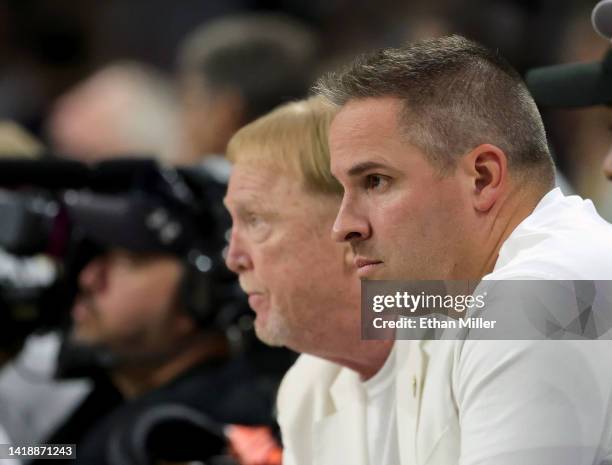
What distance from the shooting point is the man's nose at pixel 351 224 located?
0.97 metres

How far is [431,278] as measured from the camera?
0.96 metres

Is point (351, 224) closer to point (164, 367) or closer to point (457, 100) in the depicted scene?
point (457, 100)

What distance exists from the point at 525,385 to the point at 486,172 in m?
0.19

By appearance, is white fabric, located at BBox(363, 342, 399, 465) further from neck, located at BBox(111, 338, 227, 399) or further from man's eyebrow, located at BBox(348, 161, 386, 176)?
neck, located at BBox(111, 338, 227, 399)

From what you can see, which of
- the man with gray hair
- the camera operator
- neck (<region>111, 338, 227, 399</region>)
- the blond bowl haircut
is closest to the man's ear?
the man with gray hair

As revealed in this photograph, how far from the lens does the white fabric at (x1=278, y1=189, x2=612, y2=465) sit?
83 centimetres

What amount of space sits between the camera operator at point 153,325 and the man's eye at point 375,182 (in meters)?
0.74

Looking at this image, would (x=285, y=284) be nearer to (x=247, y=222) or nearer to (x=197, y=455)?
(x=247, y=222)

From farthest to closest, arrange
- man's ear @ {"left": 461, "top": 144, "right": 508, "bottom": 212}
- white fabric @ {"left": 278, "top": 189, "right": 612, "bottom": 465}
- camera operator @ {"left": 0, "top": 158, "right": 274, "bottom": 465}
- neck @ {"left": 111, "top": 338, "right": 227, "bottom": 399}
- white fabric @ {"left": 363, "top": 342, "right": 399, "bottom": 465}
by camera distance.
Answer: neck @ {"left": 111, "top": 338, "right": 227, "bottom": 399}, camera operator @ {"left": 0, "top": 158, "right": 274, "bottom": 465}, white fabric @ {"left": 363, "top": 342, "right": 399, "bottom": 465}, man's ear @ {"left": 461, "top": 144, "right": 508, "bottom": 212}, white fabric @ {"left": 278, "top": 189, "right": 612, "bottom": 465}

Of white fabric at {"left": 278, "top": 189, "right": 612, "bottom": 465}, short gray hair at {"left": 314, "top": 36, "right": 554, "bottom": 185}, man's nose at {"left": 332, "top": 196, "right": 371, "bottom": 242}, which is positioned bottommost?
white fabric at {"left": 278, "top": 189, "right": 612, "bottom": 465}

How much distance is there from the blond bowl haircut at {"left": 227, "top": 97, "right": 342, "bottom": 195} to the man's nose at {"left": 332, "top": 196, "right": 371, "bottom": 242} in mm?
197

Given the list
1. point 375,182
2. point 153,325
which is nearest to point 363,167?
point 375,182

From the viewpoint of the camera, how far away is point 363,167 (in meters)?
0.97

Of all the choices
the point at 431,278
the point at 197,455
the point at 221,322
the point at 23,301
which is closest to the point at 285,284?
the point at 431,278
